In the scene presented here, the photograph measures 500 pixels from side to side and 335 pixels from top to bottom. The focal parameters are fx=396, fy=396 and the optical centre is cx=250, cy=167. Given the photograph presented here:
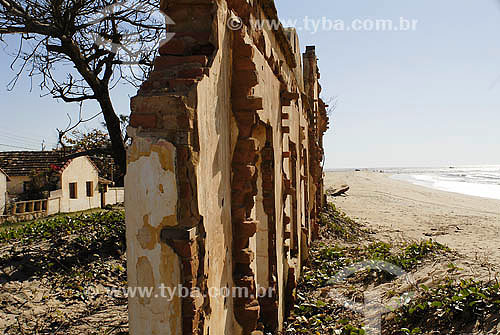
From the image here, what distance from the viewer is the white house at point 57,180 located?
24359mm

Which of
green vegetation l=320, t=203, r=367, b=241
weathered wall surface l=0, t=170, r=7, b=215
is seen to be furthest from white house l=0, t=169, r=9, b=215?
green vegetation l=320, t=203, r=367, b=241

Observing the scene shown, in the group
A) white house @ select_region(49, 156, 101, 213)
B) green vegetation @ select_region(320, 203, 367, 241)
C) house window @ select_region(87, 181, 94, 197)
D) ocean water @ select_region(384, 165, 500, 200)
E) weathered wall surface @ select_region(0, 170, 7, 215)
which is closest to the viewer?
green vegetation @ select_region(320, 203, 367, 241)

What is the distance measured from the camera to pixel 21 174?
25.1 meters

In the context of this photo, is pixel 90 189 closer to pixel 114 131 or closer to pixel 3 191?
pixel 3 191

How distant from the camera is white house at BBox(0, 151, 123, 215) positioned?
24.4 meters

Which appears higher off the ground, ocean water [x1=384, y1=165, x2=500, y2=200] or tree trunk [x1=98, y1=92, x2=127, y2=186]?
tree trunk [x1=98, y1=92, x2=127, y2=186]

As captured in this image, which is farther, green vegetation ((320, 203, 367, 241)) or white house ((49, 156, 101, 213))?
white house ((49, 156, 101, 213))

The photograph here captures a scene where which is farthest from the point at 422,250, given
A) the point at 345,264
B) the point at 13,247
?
the point at 13,247

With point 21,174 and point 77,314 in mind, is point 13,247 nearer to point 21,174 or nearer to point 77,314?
point 77,314

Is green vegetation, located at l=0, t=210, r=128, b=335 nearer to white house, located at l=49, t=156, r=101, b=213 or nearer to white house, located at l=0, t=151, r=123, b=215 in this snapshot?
white house, located at l=0, t=151, r=123, b=215

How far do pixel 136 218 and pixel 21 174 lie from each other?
27024 millimetres

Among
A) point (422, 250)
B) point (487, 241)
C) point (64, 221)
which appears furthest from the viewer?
point (487, 241)

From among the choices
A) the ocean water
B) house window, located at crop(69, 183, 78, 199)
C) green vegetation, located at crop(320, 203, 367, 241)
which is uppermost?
house window, located at crop(69, 183, 78, 199)

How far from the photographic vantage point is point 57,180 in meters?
24.9
